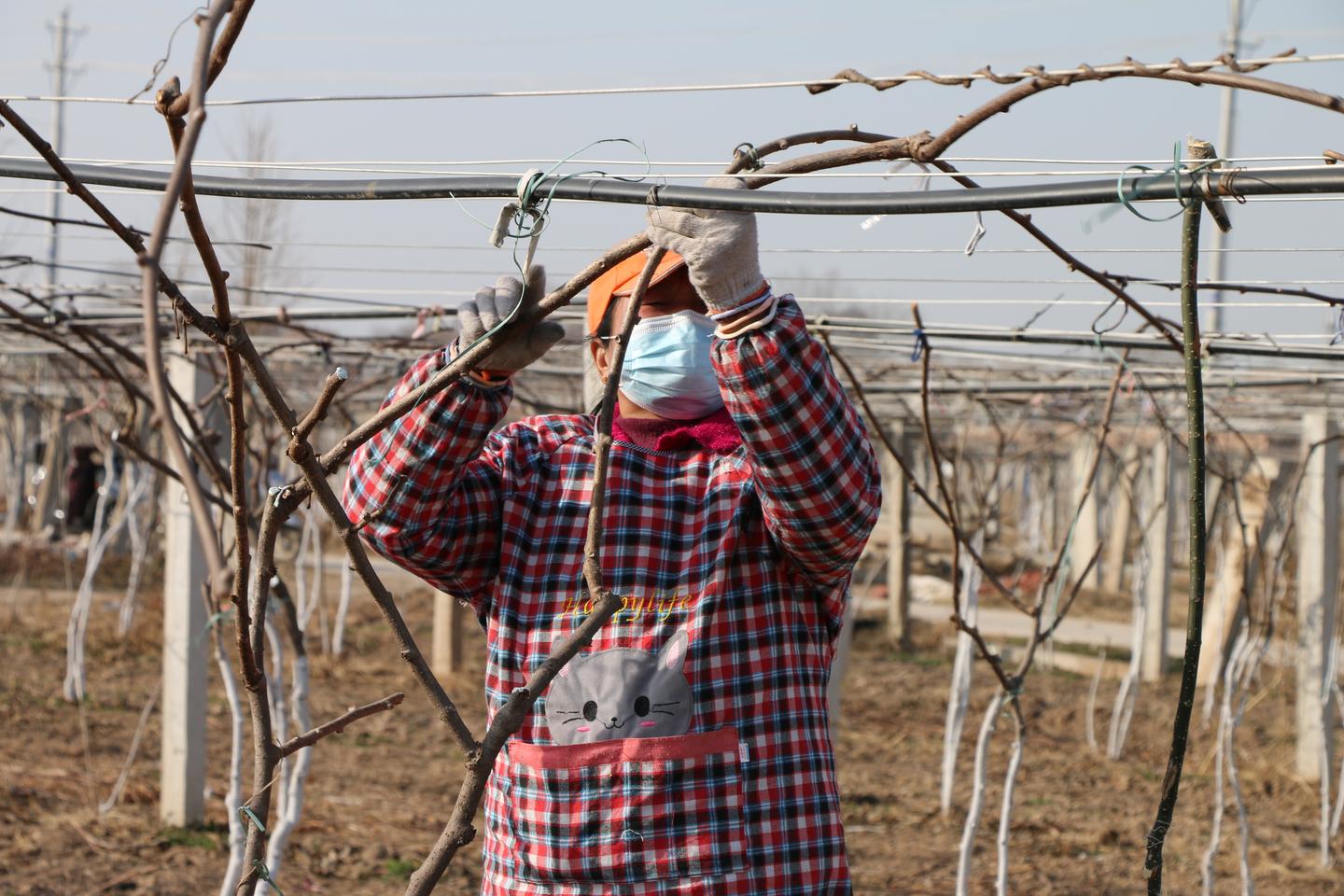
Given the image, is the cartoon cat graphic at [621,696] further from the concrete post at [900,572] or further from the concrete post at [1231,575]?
the concrete post at [900,572]

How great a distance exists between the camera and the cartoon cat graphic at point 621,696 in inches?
69.1

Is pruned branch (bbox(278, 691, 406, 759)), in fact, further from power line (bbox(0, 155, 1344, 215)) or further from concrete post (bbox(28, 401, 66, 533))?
concrete post (bbox(28, 401, 66, 533))

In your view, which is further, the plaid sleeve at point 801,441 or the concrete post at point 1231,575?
the concrete post at point 1231,575

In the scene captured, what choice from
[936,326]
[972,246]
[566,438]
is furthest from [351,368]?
[972,246]

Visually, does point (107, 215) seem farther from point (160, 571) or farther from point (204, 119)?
point (160, 571)

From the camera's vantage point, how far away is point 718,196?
4.30 feet

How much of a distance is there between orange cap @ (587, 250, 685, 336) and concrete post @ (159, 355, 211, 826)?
3.42 metres

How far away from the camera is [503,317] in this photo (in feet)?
4.76

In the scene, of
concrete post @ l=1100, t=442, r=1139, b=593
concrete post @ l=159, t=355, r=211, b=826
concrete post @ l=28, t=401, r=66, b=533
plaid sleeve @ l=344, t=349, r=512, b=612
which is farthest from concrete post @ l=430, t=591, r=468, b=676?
concrete post @ l=1100, t=442, r=1139, b=593

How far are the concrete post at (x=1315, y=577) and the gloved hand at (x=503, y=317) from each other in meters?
6.14

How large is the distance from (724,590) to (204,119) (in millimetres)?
1092

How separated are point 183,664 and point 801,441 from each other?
13.3 ft

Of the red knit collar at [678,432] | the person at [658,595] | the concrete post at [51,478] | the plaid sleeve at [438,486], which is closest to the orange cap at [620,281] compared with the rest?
the person at [658,595]

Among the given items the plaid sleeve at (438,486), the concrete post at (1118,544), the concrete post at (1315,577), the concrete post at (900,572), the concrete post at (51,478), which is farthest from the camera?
the concrete post at (1118,544)
